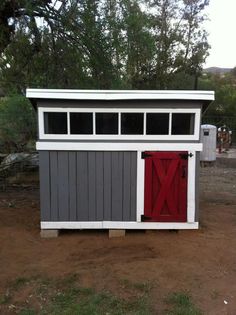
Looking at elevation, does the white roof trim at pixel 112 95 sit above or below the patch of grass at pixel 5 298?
above

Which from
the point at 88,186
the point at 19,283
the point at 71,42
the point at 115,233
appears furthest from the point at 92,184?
the point at 71,42

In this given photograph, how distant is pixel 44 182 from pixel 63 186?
248 mm

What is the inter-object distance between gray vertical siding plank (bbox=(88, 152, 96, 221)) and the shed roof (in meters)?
0.74

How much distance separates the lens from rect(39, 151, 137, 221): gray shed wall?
5.34m

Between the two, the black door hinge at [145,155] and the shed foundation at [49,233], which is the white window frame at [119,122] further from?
the shed foundation at [49,233]

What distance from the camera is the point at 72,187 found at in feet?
17.7

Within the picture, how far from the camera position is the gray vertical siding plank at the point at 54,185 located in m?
5.34

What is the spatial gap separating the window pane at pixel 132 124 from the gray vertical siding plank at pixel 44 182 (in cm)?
103

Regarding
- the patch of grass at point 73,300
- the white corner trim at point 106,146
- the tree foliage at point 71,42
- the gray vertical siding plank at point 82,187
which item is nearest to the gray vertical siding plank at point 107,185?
the white corner trim at point 106,146

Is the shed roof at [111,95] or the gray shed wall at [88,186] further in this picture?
the gray shed wall at [88,186]

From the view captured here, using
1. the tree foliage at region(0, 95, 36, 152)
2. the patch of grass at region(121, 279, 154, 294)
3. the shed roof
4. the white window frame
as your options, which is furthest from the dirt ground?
the tree foliage at region(0, 95, 36, 152)

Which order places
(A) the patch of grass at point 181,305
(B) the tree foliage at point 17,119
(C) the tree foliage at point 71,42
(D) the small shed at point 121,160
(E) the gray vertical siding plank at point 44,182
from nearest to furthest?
(A) the patch of grass at point 181,305 → (D) the small shed at point 121,160 → (E) the gray vertical siding plank at point 44,182 → (C) the tree foliage at point 71,42 → (B) the tree foliage at point 17,119

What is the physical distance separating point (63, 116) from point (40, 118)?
0.29 metres

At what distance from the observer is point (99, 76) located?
310 inches
